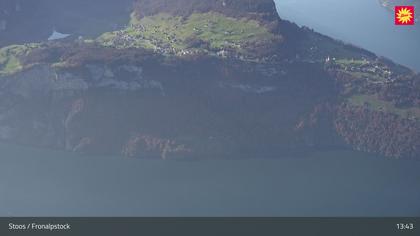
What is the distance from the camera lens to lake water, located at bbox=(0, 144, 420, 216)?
152500mm
